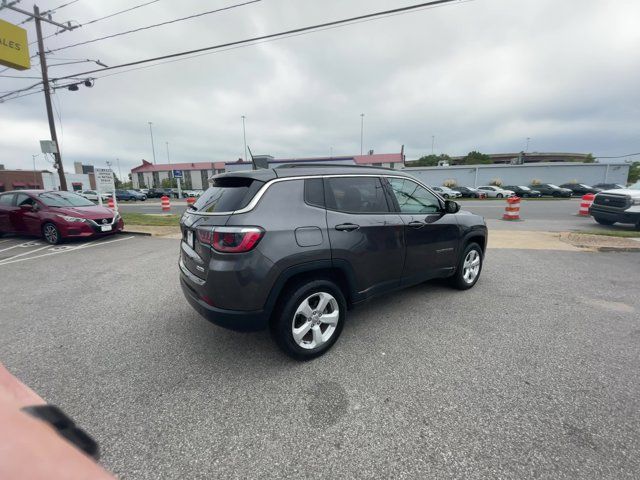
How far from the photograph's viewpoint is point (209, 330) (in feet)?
10.6

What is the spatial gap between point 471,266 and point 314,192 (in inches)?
120

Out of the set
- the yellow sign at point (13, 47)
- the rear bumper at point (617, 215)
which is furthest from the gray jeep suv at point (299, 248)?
the yellow sign at point (13, 47)

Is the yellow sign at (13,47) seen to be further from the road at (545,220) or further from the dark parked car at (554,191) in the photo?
the dark parked car at (554,191)

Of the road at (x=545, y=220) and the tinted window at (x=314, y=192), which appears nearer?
the tinted window at (x=314, y=192)

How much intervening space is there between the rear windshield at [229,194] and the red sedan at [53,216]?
6624 mm

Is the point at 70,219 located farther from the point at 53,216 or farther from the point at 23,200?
the point at 23,200

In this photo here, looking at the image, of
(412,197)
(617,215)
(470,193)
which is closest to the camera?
(412,197)

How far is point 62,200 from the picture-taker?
800cm

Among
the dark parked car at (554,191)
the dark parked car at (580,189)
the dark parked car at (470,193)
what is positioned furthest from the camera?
the dark parked car at (580,189)

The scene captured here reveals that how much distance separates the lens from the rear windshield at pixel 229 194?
2488 mm

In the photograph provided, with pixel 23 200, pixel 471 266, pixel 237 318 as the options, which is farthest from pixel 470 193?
pixel 23 200

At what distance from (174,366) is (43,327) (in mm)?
2044

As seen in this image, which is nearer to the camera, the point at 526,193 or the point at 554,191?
the point at 554,191

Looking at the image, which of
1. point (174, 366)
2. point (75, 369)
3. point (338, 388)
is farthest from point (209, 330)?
point (338, 388)
